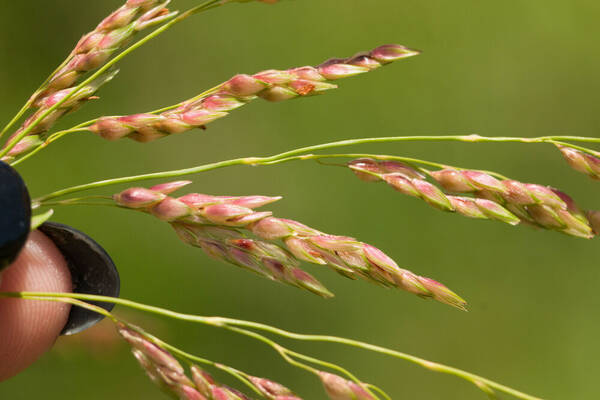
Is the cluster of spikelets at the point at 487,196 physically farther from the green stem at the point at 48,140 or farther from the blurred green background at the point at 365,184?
the blurred green background at the point at 365,184

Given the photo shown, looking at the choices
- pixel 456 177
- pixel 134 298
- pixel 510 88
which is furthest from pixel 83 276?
pixel 510 88

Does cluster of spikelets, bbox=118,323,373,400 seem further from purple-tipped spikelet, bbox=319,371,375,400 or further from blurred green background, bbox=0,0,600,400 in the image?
blurred green background, bbox=0,0,600,400

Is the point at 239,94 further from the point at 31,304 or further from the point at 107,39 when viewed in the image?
the point at 31,304

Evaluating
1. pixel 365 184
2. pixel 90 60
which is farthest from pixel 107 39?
pixel 365 184

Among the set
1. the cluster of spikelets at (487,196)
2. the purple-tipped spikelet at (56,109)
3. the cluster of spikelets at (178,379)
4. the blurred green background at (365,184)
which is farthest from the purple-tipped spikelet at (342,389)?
the blurred green background at (365,184)

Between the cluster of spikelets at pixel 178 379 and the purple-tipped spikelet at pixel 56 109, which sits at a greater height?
the purple-tipped spikelet at pixel 56 109

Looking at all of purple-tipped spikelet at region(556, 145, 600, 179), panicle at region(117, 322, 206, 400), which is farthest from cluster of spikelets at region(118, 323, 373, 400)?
purple-tipped spikelet at region(556, 145, 600, 179)
